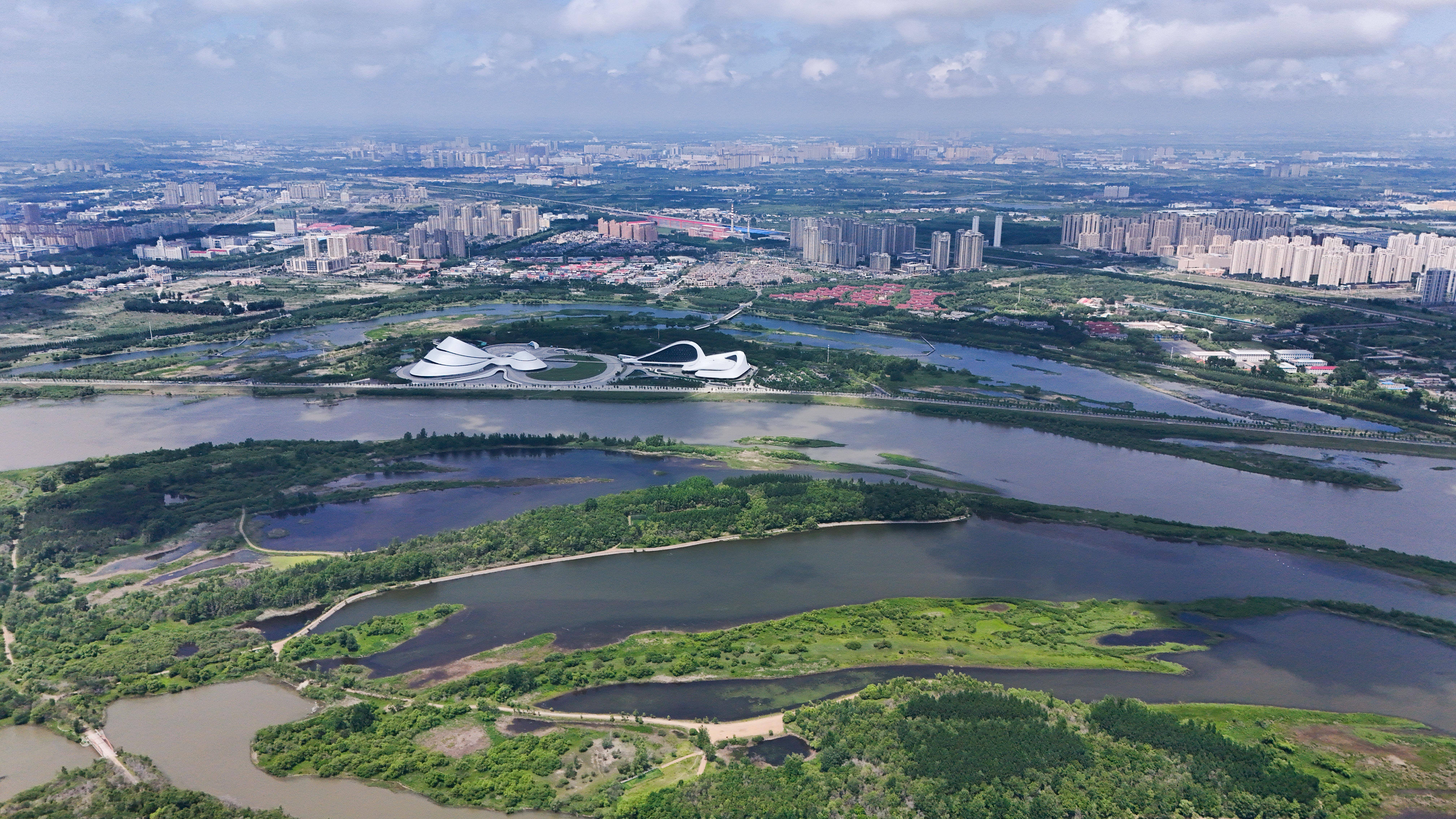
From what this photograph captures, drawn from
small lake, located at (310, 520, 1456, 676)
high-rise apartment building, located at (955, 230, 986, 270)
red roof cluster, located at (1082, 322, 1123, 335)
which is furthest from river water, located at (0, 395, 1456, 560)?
high-rise apartment building, located at (955, 230, 986, 270)

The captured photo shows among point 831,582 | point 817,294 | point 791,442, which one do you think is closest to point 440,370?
point 791,442

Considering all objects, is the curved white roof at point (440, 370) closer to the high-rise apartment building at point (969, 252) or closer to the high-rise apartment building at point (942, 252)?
the high-rise apartment building at point (942, 252)

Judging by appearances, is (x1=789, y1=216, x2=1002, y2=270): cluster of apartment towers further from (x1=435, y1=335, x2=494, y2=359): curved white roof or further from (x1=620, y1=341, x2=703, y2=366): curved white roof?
(x1=435, y1=335, x2=494, y2=359): curved white roof

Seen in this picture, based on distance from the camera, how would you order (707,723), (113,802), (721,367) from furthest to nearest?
(721,367) → (707,723) → (113,802)

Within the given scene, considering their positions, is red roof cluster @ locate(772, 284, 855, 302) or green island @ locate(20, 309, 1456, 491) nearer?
green island @ locate(20, 309, 1456, 491)

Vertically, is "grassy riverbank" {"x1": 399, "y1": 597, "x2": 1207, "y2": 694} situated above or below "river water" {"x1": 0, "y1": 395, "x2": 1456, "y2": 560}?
below

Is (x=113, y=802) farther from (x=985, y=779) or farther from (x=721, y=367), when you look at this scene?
(x=721, y=367)
